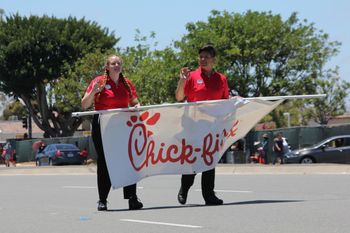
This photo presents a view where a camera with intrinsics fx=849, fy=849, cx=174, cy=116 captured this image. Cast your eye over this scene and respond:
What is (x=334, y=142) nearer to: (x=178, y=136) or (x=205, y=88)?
(x=178, y=136)

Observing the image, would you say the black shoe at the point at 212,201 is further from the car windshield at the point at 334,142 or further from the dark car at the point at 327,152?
the car windshield at the point at 334,142

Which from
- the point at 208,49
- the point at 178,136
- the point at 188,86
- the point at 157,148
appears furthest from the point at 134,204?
the point at 208,49

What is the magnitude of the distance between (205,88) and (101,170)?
1629 millimetres

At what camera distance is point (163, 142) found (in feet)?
34.9

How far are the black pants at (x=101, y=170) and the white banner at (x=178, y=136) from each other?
0.48 feet

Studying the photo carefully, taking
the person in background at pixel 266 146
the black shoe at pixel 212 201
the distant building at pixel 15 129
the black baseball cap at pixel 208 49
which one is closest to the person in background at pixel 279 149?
the person in background at pixel 266 146

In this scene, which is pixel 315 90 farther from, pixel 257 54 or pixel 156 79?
pixel 156 79

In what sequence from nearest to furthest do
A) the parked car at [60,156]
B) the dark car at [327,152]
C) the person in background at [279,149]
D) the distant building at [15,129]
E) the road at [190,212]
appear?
the road at [190,212] < the dark car at [327,152] < the person in background at [279,149] < the parked car at [60,156] < the distant building at [15,129]

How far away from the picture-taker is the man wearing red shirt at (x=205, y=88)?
10.3m

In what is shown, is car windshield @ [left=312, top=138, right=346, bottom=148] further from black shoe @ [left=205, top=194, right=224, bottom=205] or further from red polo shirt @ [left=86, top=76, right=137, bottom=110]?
red polo shirt @ [left=86, top=76, right=137, bottom=110]

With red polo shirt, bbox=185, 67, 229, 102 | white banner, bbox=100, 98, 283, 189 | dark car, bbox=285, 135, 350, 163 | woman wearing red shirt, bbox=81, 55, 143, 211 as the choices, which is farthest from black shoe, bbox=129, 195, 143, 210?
dark car, bbox=285, 135, 350, 163

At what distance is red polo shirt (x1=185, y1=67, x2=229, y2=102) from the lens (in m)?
10.4

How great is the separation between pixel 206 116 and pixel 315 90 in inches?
2034

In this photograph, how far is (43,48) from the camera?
212ft
